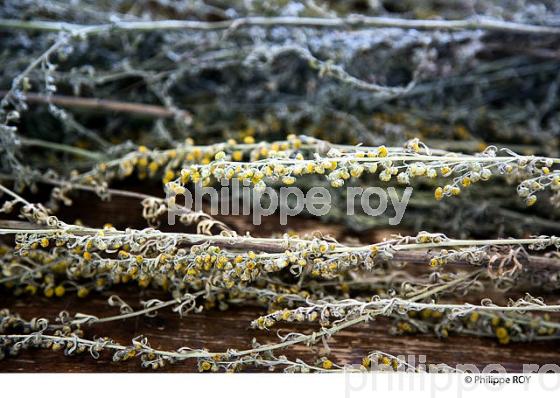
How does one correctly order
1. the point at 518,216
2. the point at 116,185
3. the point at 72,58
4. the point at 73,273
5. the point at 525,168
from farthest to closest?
the point at 72,58, the point at 116,185, the point at 518,216, the point at 73,273, the point at 525,168

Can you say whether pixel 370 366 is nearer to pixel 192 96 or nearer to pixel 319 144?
pixel 319 144

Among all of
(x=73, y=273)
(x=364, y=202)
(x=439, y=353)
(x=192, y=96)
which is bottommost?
(x=439, y=353)

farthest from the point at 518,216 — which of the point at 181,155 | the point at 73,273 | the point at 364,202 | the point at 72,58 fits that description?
the point at 72,58

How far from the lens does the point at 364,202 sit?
3.43 ft

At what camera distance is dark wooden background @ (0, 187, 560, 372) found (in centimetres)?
81

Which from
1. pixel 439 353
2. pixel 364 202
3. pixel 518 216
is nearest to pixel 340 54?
pixel 364 202

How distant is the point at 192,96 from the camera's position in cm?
135

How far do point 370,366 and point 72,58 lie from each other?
975 millimetres

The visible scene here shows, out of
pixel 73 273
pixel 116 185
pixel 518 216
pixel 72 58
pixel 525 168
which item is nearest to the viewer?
pixel 525 168

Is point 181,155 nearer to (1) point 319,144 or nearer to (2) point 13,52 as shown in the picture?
(1) point 319,144

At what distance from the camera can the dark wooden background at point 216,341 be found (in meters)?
0.81

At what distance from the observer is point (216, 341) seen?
85cm

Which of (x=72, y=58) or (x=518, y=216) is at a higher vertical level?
(x=72, y=58)

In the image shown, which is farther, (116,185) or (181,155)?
(116,185)
